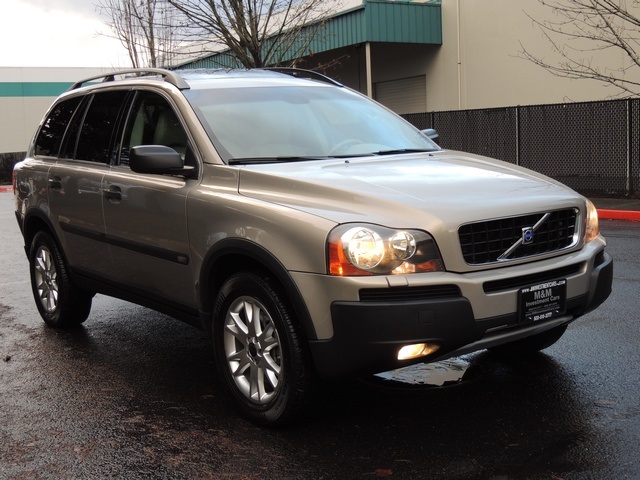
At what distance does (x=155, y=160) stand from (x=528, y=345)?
2.60m

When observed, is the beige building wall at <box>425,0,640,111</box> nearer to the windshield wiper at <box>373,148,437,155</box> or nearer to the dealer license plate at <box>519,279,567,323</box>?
the windshield wiper at <box>373,148,437,155</box>

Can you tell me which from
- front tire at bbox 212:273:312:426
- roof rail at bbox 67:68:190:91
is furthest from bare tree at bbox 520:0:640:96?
front tire at bbox 212:273:312:426

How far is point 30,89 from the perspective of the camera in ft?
147

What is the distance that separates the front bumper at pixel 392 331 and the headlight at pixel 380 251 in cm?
16

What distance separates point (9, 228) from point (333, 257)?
1295cm

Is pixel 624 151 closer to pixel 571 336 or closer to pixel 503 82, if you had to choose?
pixel 503 82

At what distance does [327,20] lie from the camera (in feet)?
72.2

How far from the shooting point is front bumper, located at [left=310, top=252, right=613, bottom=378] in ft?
12.1

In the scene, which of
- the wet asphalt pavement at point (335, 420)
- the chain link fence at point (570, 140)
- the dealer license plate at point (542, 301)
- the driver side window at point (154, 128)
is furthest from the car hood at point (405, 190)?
the chain link fence at point (570, 140)

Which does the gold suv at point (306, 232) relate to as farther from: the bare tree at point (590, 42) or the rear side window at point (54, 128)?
the bare tree at point (590, 42)

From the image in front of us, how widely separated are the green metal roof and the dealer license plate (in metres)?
17.6

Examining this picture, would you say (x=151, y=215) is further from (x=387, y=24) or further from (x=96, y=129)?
(x=387, y=24)

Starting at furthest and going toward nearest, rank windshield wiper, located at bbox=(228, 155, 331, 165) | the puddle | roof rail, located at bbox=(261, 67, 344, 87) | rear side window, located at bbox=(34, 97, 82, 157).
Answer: rear side window, located at bbox=(34, 97, 82, 157) < roof rail, located at bbox=(261, 67, 344, 87) < the puddle < windshield wiper, located at bbox=(228, 155, 331, 165)

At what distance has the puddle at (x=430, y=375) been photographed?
4.89 meters
